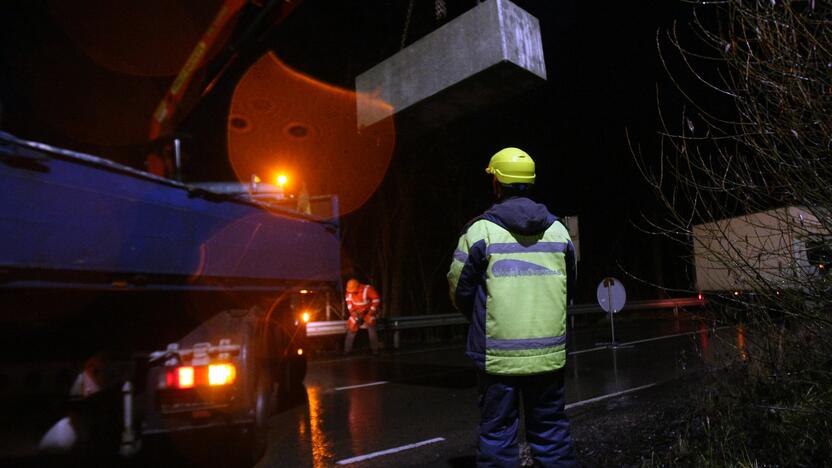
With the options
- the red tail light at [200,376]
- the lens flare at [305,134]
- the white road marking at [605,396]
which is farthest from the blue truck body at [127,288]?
the white road marking at [605,396]

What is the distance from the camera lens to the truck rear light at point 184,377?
4586mm

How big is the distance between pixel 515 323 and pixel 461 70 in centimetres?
313

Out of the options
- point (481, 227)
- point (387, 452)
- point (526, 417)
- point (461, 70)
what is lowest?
point (387, 452)

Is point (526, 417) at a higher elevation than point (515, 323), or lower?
lower

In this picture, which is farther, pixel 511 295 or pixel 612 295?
pixel 612 295

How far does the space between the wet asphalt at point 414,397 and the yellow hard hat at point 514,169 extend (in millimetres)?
2553

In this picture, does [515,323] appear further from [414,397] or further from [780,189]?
[414,397]

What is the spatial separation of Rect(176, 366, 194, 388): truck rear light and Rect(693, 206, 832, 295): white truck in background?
12.5 ft

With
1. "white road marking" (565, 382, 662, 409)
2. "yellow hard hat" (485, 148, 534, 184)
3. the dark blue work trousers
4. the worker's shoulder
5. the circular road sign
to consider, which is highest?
"yellow hard hat" (485, 148, 534, 184)

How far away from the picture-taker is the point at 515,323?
293 cm

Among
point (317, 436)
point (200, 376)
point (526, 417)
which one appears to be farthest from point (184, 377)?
point (526, 417)

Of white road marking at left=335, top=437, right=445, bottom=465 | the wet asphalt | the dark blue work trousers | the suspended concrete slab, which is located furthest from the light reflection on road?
the suspended concrete slab

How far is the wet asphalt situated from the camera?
514 centimetres

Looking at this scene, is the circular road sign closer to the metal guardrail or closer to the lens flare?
the metal guardrail
